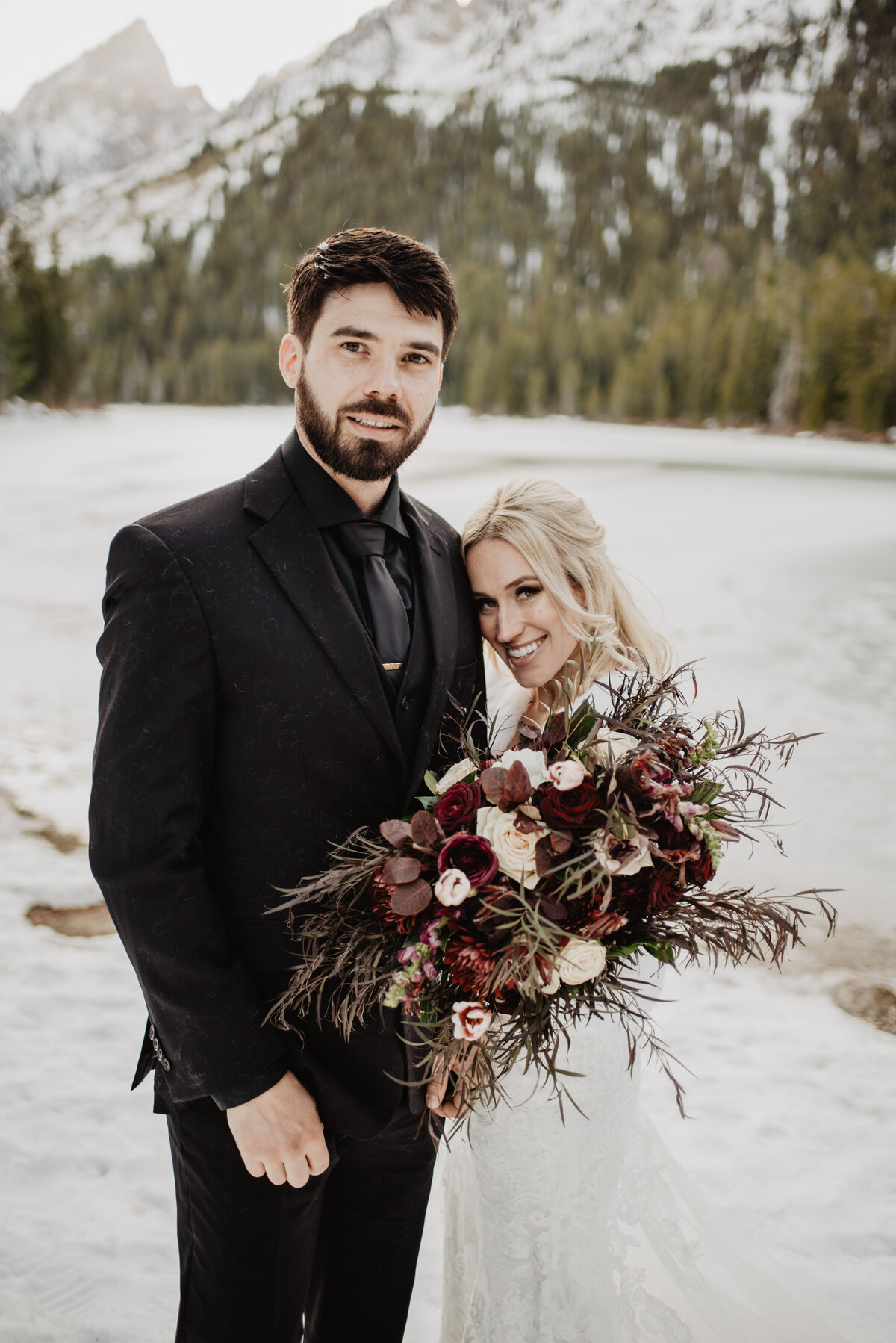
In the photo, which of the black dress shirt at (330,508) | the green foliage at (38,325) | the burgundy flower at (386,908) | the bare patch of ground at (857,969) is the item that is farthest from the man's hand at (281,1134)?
the green foliage at (38,325)

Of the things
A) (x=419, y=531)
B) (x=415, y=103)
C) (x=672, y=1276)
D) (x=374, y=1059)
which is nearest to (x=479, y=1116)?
(x=374, y=1059)

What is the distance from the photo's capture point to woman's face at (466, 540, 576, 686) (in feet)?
6.63

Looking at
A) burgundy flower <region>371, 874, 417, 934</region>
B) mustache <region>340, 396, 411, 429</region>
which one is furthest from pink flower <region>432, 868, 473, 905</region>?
mustache <region>340, 396, 411, 429</region>

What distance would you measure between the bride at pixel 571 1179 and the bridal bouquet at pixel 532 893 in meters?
0.24

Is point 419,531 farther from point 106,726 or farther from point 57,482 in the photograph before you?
point 57,482

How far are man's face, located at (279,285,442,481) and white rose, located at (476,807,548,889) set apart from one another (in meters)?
0.69

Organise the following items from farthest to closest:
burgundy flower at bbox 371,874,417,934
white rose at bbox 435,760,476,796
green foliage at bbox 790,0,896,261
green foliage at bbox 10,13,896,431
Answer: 1. green foliage at bbox 790,0,896,261
2. green foliage at bbox 10,13,896,431
3. white rose at bbox 435,760,476,796
4. burgundy flower at bbox 371,874,417,934

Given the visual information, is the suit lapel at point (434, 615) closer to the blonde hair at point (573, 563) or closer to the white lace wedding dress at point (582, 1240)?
the blonde hair at point (573, 563)

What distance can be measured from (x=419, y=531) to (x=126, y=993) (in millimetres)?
2780

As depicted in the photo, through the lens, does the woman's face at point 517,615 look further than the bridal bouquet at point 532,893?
Yes

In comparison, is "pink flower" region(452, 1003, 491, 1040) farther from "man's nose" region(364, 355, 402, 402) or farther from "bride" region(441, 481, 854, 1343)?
"man's nose" region(364, 355, 402, 402)

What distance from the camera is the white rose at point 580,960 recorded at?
122 cm

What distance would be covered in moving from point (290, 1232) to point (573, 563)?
5.04 ft

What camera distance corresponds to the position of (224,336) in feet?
185
